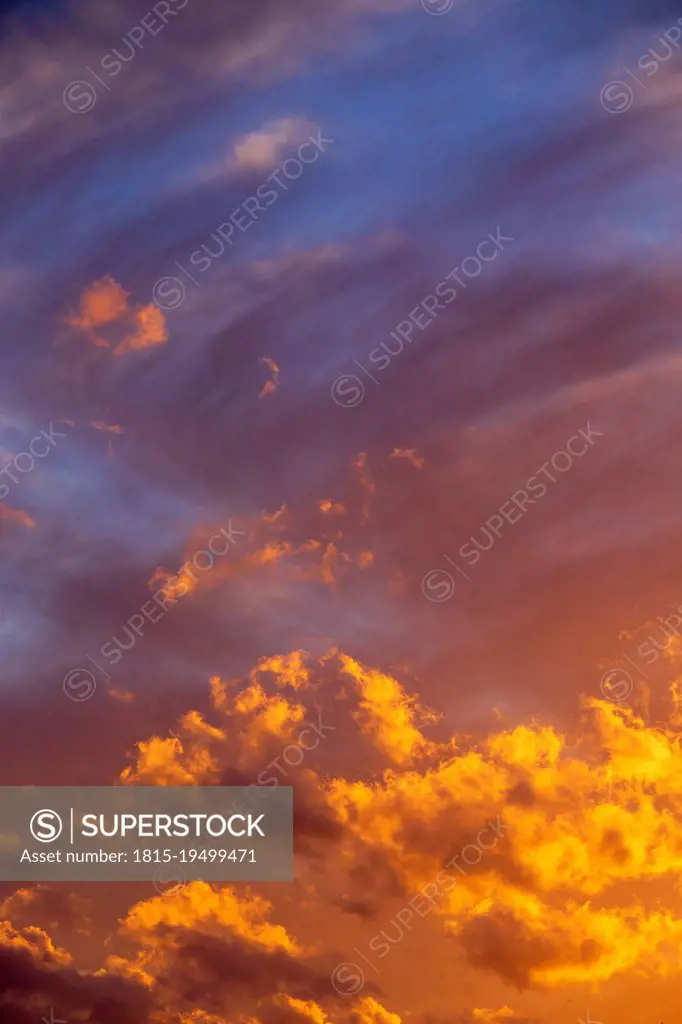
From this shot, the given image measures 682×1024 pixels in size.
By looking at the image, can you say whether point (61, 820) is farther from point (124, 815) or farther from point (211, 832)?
point (211, 832)

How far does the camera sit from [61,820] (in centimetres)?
4728

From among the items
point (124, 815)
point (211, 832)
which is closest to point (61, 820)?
point (124, 815)

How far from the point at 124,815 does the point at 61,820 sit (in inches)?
105

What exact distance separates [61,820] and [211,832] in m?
6.33

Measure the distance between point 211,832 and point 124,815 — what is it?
3713 millimetres

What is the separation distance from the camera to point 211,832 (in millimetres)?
46781

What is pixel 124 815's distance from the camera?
47.1 m
